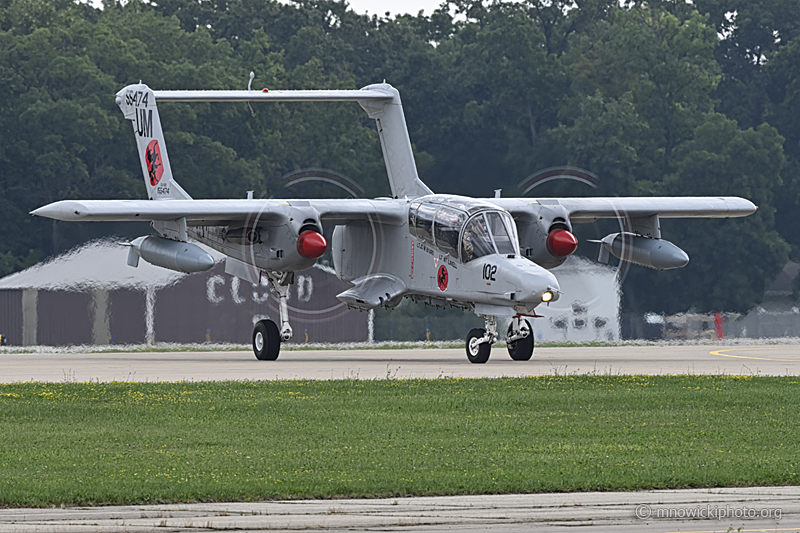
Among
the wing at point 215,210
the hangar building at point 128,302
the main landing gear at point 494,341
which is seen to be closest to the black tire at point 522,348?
the main landing gear at point 494,341

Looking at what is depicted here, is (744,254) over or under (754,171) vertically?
under

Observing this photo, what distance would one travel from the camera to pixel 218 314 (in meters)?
50.6

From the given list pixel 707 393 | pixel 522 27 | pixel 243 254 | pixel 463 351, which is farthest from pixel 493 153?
pixel 707 393

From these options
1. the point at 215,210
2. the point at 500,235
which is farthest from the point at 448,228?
the point at 215,210

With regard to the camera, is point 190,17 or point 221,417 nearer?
point 221,417

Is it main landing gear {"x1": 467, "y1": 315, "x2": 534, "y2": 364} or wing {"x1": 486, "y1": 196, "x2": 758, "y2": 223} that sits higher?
wing {"x1": 486, "y1": 196, "x2": 758, "y2": 223}

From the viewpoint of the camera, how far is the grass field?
13.0m

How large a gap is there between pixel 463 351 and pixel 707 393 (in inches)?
707

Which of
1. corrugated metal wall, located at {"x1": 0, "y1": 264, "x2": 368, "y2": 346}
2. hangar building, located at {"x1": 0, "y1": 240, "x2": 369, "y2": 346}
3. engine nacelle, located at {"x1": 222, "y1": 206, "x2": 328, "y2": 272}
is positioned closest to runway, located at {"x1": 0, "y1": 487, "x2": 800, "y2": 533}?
engine nacelle, located at {"x1": 222, "y1": 206, "x2": 328, "y2": 272}

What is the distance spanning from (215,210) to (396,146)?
796 cm

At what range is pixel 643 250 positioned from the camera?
3525 centimetres

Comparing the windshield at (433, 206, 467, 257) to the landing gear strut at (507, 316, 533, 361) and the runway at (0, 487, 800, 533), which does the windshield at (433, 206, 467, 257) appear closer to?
the landing gear strut at (507, 316, 533, 361)

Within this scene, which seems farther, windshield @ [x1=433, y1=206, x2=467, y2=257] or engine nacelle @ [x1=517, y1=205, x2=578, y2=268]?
engine nacelle @ [x1=517, y1=205, x2=578, y2=268]

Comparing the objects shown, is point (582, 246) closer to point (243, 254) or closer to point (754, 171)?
point (754, 171)
